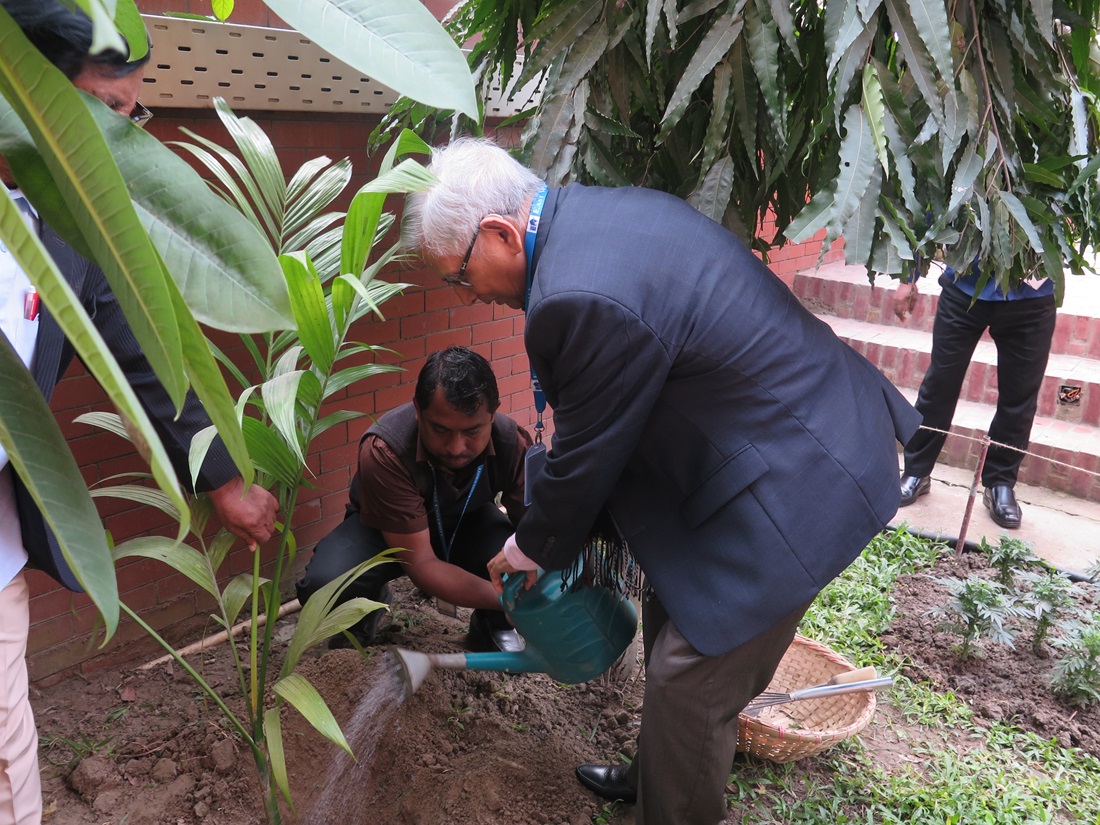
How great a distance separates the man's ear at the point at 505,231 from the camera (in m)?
1.54

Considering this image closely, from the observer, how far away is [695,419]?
5.39ft

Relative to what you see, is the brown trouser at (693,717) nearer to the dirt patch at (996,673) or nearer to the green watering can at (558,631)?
the green watering can at (558,631)

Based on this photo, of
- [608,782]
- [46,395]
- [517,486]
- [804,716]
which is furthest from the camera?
[517,486]

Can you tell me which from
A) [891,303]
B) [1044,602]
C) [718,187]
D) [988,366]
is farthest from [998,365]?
[718,187]

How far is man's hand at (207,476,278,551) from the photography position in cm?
184

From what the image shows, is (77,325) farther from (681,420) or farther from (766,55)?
(766,55)

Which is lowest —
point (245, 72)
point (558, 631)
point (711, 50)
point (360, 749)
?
point (360, 749)

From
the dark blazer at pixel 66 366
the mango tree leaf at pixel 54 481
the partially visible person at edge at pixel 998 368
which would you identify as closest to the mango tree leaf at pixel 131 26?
the mango tree leaf at pixel 54 481

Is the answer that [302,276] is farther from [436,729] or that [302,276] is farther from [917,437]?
[917,437]

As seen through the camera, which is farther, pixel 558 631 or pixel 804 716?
pixel 804 716

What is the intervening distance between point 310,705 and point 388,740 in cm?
68

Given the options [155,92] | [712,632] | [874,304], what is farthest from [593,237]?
[874,304]

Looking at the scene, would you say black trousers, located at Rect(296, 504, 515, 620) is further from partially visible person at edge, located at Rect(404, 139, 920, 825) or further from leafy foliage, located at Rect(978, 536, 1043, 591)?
leafy foliage, located at Rect(978, 536, 1043, 591)

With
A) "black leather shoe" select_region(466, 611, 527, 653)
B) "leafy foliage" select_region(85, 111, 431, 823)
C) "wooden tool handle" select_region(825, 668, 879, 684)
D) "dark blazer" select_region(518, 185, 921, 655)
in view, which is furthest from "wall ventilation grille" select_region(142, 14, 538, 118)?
"wooden tool handle" select_region(825, 668, 879, 684)
